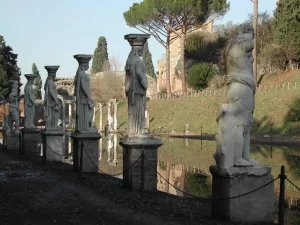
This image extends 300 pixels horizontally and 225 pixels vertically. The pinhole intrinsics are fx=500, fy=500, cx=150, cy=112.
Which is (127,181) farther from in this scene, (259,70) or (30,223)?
(259,70)

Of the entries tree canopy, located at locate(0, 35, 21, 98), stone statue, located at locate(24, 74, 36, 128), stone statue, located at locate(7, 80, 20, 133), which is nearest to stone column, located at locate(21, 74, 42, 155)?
stone statue, located at locate(24, 74, 36, 128)

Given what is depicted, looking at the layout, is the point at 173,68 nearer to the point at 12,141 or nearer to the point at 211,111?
the point at 211,111

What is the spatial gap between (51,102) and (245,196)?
31.7 feet

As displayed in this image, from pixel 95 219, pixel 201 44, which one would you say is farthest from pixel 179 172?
pixel 201 44

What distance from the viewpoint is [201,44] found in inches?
2240

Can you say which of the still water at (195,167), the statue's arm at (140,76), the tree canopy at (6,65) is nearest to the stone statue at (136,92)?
the statue's arm at (140,76)

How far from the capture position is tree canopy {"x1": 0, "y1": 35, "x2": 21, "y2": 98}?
43031 mm

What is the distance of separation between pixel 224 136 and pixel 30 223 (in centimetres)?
290

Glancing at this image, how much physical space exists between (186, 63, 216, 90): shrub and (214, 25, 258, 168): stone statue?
4184 cm

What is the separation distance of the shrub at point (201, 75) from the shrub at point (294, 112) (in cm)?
1776

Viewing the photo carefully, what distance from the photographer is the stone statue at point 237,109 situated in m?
6.96

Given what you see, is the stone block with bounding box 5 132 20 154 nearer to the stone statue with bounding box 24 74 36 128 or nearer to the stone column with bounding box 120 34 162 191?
the stone statue with bounding box 24 74 36 128

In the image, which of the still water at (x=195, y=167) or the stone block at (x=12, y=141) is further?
the stone block at (x=12, y=141)

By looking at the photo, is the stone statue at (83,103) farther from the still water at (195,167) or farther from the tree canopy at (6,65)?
the tree canopy at (6,65)
